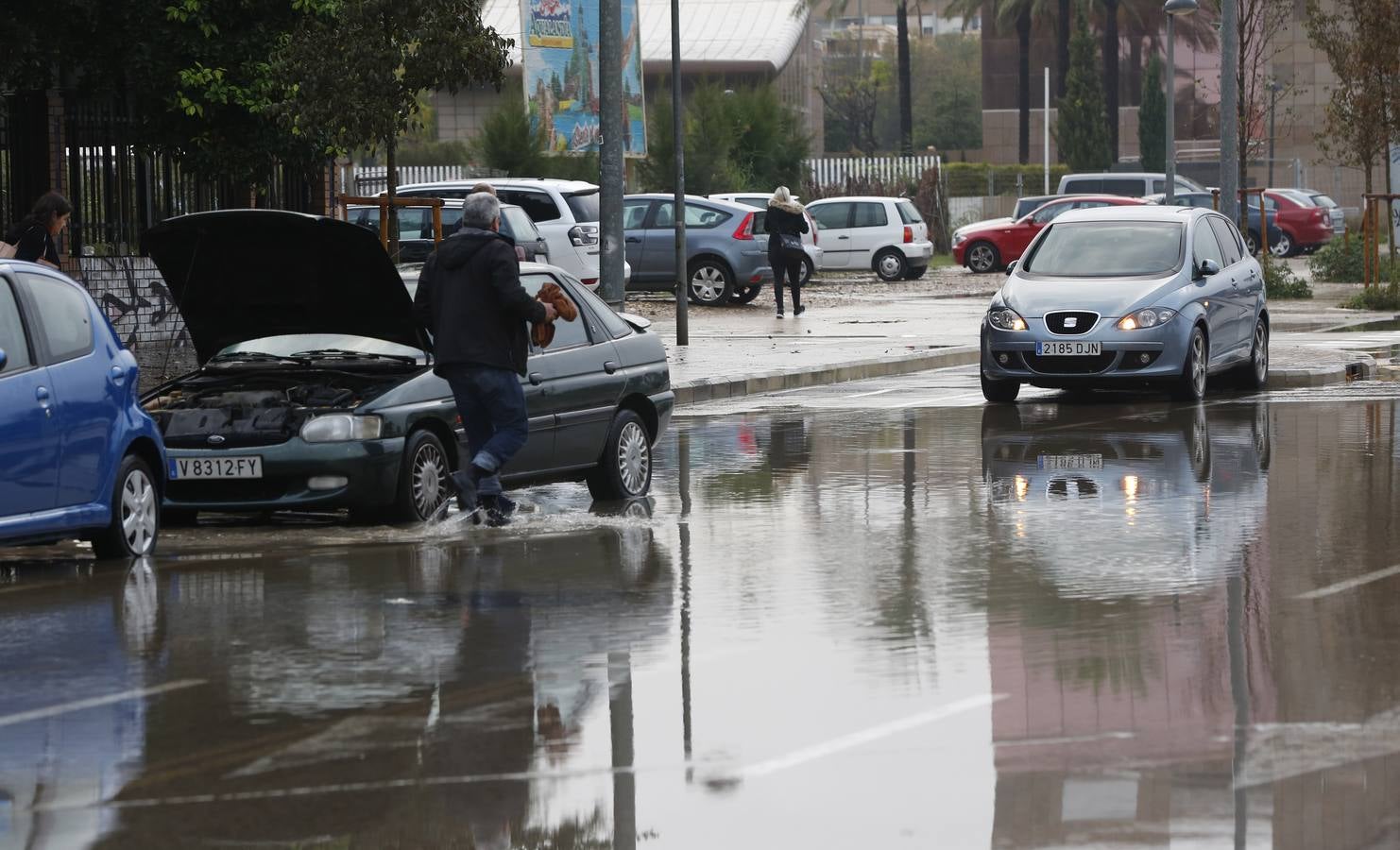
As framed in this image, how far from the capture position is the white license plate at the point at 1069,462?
13891 millimetres

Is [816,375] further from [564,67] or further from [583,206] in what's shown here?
[564,67]

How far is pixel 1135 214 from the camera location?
19.6 metres

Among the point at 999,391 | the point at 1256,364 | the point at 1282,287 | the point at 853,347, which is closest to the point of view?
the point at 999,391

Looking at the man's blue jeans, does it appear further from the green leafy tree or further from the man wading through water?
the green leafy tree

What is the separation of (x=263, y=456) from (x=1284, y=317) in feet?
71.0

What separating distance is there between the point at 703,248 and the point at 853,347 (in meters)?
8.38

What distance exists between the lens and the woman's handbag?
3031 centimetres

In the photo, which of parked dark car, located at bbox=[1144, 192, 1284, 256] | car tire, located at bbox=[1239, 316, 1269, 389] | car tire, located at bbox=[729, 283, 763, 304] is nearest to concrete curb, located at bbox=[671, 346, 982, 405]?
car tire, located at bbox=[1239, 316, 1269, 389]

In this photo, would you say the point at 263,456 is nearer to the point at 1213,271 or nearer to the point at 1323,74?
the point at 1213,271

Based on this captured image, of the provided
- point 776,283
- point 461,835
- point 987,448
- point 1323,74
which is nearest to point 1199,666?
point 461,835

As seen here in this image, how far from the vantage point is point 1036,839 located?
544 centimetres

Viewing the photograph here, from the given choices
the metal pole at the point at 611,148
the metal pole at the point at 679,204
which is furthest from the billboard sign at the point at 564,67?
the metal pole at the point at 611,148

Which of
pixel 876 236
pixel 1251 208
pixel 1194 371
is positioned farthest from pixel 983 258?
pixel 1194 371

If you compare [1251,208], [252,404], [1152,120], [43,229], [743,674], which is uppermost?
[1152,120]
